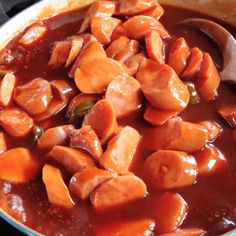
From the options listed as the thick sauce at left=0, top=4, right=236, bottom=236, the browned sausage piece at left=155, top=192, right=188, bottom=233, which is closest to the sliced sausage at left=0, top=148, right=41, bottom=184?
the thick sauce at left=0, top=4, right=236, bottom=236

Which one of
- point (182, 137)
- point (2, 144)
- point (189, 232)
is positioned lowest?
point (189, 232)

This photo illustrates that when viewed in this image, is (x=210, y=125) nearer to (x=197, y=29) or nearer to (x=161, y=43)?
(x=161, y=43)

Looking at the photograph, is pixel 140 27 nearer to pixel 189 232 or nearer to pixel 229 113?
pixel 229 113

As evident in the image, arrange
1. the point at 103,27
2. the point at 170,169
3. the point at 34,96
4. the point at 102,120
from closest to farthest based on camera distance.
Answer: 1. the point at 170,169
2. the point at 102,120
3. the point at 34,96
4. the point at 103,27

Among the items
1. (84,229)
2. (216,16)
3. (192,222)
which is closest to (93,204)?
(84,229)

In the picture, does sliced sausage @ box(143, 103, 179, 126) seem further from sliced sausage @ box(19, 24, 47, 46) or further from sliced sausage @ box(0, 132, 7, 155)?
sliced sausage @ box(19, 24, 47, 46)

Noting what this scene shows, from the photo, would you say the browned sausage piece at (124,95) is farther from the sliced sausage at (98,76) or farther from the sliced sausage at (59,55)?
the sliced sausage at (59,55)

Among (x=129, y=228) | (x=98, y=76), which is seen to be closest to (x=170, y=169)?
(x=129, y=228)
